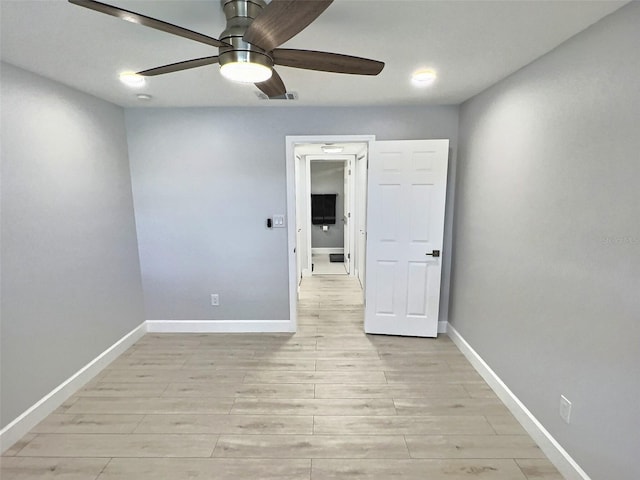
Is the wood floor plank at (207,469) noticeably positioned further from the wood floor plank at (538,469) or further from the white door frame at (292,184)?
the white door frame at (292,184)

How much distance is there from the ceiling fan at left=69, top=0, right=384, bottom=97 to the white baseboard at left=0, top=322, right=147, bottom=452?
2.26 m

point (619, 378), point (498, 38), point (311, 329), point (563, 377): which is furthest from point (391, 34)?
point (311, 329)

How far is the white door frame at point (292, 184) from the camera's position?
10.1 ft

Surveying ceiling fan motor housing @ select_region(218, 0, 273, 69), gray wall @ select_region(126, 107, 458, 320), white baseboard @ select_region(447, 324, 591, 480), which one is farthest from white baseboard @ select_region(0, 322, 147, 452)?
white baseboard @ select_region(447, 324, 591, 480)

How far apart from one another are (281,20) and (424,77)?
Result: 58.4 inches

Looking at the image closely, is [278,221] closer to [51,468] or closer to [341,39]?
[341,39]

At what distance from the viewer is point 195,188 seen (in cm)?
317

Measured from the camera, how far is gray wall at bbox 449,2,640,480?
137 centimetres

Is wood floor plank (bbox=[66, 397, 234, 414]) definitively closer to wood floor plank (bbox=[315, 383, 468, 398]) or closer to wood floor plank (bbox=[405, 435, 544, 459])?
wood floor plank (bbox=[315, 383, 468, 398])

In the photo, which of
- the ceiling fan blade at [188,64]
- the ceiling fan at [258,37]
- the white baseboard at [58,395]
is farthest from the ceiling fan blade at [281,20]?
the white baseboard at [58,395]

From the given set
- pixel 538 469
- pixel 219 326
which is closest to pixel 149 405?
pixel 219 326

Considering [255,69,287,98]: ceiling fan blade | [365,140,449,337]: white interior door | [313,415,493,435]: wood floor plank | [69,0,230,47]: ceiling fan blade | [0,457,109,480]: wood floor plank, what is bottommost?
[0,457,109,480]: wood floor plank

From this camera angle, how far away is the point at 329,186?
7363 millimetres

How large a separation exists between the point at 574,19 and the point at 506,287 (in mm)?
1588
